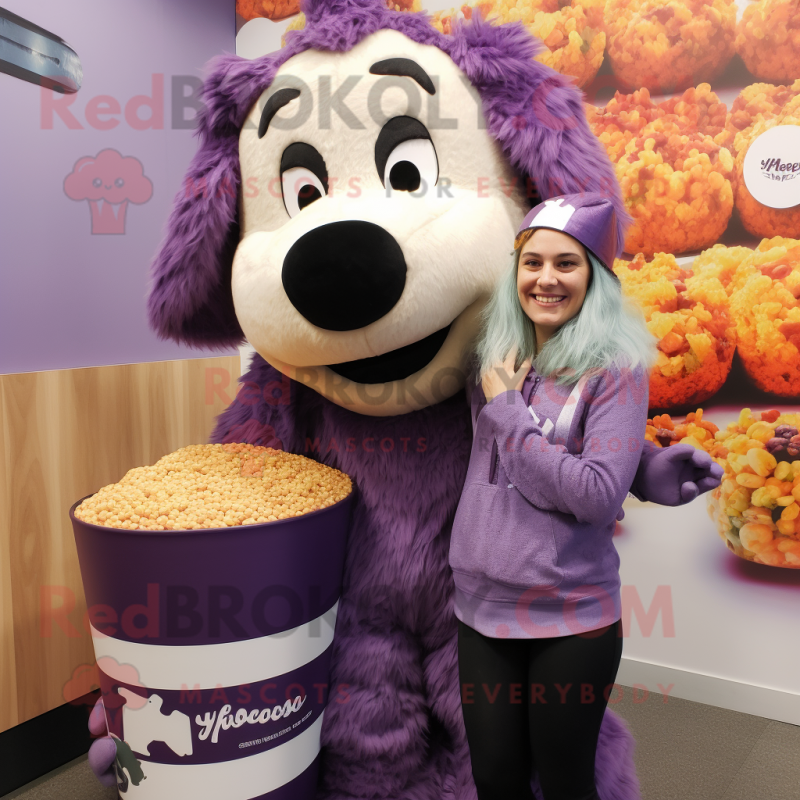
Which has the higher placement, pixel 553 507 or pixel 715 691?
pixel 553 507

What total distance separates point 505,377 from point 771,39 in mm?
1158

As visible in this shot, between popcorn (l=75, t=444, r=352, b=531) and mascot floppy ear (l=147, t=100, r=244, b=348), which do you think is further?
mascot floppy ear (l=147, t=100, r=244, b=348)

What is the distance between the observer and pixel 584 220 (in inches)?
36.0

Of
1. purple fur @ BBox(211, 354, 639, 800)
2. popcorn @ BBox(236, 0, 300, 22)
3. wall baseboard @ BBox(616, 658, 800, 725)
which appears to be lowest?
wall baseboard @ BBox(616, 658, 800, 725)

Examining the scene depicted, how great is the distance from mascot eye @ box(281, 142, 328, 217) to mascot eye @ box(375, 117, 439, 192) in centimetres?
10

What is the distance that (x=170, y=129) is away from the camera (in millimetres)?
1697

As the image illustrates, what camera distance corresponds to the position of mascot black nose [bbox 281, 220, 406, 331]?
94 cm

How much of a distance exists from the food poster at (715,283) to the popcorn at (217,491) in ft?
3.15

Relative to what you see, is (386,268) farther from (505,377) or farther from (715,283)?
(715,283)

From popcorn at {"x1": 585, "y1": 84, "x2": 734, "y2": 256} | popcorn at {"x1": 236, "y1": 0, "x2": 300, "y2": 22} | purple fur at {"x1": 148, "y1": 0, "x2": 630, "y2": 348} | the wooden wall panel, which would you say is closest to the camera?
purple fur at {"x1": 148, "y1": 0, "x2": 630, "y2": 348}

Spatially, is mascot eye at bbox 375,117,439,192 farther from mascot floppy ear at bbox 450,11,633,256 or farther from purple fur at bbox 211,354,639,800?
purple fur at bbox 211,354,639,800

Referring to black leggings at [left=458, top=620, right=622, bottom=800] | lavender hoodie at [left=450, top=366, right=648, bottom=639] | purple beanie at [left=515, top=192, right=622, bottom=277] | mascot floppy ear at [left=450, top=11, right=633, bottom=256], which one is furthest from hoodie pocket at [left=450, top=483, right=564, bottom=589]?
mascot floppy ear at [left=450, top=11, right=633, bottom=256]

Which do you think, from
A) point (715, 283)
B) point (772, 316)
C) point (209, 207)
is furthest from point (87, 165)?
point (772, 316)

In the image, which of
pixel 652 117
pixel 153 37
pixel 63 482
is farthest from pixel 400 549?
pixel 153 37
